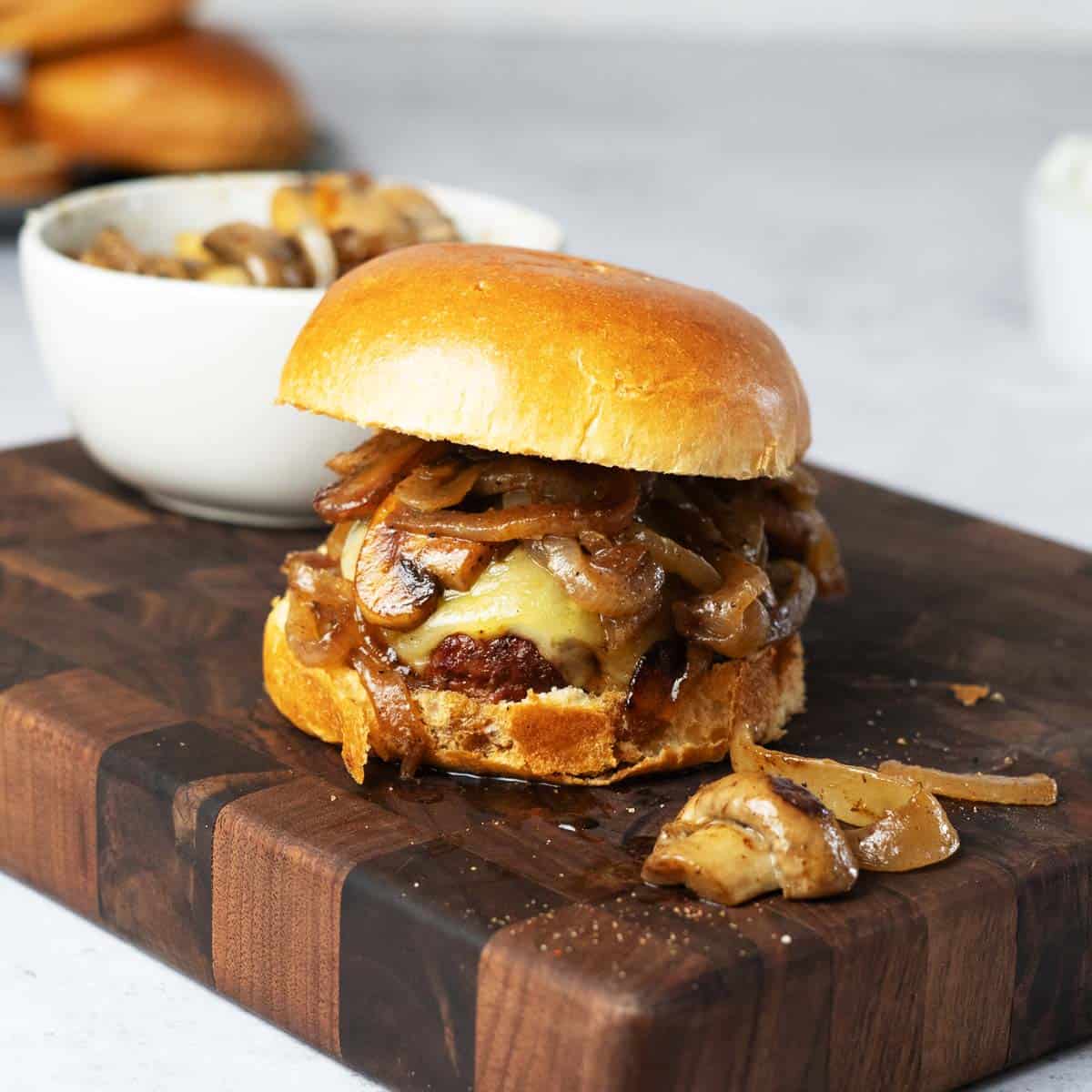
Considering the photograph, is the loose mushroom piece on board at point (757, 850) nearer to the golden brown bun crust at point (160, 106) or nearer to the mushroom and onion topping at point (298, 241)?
the mushroom and onion topping at point (298, 241)

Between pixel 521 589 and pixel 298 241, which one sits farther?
pixel 298 241

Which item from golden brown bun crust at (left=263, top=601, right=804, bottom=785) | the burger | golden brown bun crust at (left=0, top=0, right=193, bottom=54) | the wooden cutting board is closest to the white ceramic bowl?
the wooden cutting board

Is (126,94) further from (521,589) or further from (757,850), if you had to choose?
(757,850)

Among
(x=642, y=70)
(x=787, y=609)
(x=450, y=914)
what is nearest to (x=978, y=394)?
(x=787, y=609)

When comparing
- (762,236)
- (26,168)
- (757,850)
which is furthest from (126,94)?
(757,850)

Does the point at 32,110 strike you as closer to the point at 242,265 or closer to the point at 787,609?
the point at 242,265

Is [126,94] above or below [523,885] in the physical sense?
above
